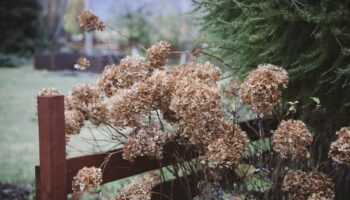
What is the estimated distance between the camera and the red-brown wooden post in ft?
5.58

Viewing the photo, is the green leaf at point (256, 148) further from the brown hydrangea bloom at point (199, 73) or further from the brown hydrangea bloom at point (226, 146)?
the brown hydrangea bloom at point (199, 73)

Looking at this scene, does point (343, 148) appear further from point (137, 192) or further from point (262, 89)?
point (137, 192)

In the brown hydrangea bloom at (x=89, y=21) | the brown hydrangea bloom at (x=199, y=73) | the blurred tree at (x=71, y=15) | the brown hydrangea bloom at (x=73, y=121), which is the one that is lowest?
the brown hydrangea bloom at (x=73, y=121)

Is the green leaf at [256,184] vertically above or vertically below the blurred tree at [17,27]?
below

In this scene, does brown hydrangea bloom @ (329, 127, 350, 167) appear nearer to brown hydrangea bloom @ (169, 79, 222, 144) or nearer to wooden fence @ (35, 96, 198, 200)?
brown hydrangea bloom @ (169, 79, 222, 144)

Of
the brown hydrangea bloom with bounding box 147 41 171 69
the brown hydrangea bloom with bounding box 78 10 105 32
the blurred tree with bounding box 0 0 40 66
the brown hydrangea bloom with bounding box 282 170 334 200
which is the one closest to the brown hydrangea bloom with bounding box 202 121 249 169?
the brown hydrangea bloom with bounding box 282 170 334 200

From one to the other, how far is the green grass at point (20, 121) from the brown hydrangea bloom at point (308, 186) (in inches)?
75.4

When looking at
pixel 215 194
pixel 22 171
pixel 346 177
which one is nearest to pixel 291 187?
pixel 215 194

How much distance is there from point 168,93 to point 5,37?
12.2 metres

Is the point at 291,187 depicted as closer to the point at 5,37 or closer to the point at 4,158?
the point at 4,158

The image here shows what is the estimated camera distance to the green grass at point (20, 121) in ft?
15.1

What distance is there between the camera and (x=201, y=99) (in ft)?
5.65

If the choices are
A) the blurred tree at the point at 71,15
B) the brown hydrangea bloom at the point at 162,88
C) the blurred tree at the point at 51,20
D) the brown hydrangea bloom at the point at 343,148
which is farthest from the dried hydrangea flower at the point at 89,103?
the blurred tree at the point at 71,15

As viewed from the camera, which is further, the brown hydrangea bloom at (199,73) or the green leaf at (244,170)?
the green leaf at (244,170)
